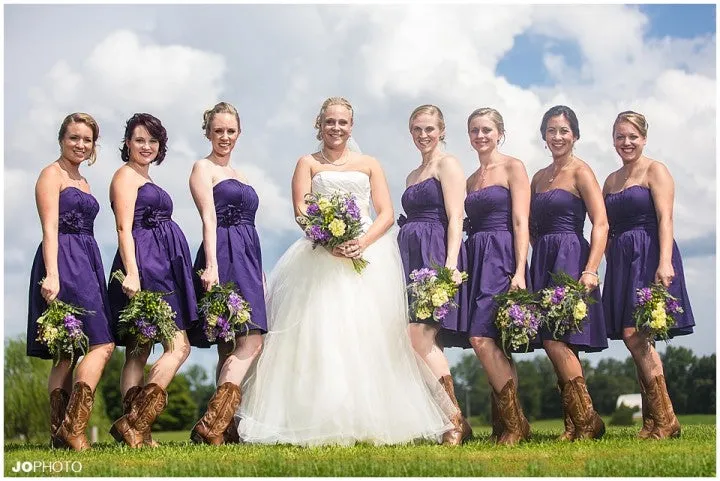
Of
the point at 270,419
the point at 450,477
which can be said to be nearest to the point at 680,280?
the point at 450,477

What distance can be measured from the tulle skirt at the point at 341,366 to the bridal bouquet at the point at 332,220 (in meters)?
0.32

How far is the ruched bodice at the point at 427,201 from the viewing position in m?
9.74

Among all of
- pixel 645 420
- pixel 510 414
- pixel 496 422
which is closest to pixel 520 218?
pixel 510 414

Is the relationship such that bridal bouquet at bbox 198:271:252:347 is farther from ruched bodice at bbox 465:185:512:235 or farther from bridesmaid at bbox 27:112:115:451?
ruched bodice at bbox 465:185:512:235

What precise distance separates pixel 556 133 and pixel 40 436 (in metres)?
24.4

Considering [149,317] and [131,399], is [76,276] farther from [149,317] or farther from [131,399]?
[131,399]

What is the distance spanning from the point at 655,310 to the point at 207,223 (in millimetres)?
4553

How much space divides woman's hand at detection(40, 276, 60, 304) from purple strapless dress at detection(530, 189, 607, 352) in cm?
473

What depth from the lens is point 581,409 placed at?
9.79m

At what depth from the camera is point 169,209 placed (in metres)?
9.73

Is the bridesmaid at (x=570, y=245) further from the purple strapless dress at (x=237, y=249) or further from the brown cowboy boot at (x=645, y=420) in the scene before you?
the purple strapless dress at (x=237, y=249)

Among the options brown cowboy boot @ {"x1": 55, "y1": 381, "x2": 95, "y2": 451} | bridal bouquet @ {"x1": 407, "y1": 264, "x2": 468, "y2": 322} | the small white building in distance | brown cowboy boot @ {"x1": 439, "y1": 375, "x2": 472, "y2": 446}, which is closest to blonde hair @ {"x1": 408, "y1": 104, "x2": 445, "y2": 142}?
bridal bouquet @ {"x1": 407, "y1": 264, "x2": 468, "y2": 322}

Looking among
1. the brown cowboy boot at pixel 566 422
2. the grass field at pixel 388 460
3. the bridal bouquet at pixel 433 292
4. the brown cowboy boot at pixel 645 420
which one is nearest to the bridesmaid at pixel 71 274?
the grass field at pixel 388 460

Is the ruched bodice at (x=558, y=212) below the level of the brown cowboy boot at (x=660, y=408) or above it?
above
